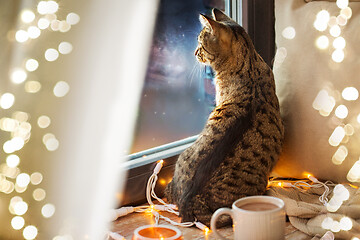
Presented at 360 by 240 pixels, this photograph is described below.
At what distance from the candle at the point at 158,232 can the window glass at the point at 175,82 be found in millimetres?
335

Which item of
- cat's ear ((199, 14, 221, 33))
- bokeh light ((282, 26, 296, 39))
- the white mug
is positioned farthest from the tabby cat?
the white mug

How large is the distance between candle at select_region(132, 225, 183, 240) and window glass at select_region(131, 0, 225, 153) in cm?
33

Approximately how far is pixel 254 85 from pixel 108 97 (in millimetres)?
385

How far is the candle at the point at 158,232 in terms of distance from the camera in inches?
45.3

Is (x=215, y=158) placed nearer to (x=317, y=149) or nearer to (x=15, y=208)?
(x=317, y=149)

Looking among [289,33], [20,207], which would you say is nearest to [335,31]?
[289,33]

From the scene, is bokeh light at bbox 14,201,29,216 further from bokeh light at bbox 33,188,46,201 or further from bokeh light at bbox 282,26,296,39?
bokeh light at bbox 282,26,296,39

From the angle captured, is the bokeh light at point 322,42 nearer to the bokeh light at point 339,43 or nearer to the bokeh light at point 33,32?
the bokeh light at point 339,43

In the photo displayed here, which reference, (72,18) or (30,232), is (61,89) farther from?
(30,232)

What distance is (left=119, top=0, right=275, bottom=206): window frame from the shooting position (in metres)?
1.40

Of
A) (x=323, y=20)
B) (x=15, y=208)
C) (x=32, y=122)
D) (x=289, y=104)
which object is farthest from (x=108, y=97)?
(x=323, y=20)

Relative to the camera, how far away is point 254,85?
1336 millimetres

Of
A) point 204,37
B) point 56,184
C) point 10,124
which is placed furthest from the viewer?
point 204,37

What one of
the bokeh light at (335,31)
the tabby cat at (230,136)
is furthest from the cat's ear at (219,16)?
the bokeh light at (335,31)
